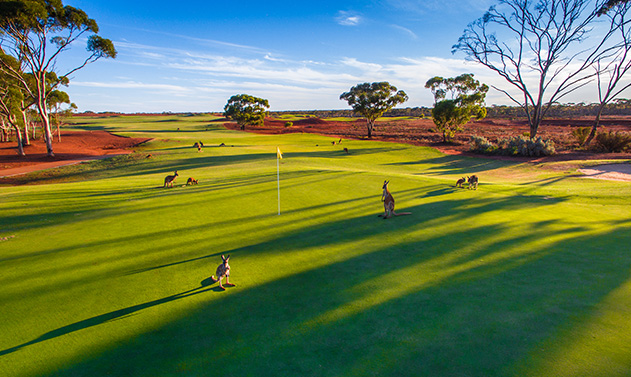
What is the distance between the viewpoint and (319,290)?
5746mm

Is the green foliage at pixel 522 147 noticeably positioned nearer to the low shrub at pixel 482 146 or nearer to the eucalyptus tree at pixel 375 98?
the low shrub at pixel 482 146

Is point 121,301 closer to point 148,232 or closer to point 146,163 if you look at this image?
point 148,232

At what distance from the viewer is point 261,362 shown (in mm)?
3980

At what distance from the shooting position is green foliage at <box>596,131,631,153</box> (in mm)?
31516

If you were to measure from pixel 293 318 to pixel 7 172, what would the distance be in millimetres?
36491

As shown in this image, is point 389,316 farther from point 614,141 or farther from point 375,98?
point 375,98

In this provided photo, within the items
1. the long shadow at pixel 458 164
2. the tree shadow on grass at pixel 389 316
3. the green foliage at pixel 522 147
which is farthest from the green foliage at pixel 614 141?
the tree shadow on grass at pixel 389 316

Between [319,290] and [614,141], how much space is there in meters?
41.2

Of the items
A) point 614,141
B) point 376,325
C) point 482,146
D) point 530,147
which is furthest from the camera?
point 482,146

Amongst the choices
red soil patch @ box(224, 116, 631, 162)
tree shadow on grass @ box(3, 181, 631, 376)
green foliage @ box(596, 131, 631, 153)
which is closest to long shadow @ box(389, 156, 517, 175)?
red soil patch @ box(224, 116, 631, 162)

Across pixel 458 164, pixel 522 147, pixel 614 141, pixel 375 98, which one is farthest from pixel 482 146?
pixel 375 98

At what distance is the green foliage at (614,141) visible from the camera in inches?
1241

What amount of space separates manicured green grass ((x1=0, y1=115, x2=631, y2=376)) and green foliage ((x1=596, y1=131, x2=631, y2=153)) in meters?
28.9

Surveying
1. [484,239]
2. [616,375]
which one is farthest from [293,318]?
[484,239]
